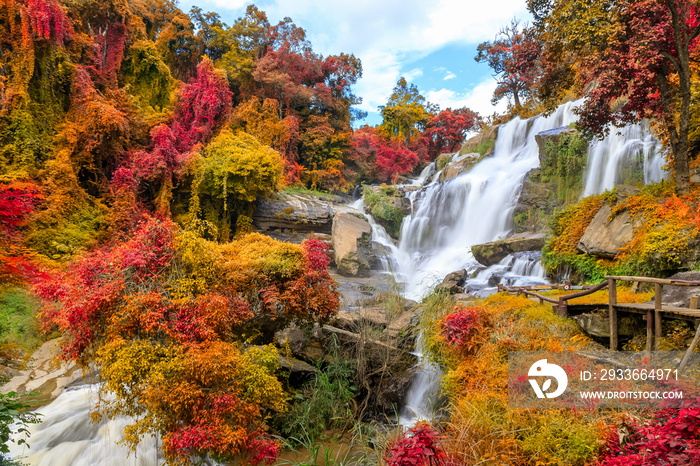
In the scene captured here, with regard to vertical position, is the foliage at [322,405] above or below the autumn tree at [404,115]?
below

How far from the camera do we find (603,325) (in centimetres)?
478

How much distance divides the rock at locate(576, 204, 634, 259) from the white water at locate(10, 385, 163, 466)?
842cm

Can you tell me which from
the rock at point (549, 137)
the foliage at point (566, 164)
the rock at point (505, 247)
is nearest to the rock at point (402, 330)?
the rock at point (505, 247)

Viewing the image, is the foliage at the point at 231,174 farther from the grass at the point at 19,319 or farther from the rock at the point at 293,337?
the rock at the point at 293,337

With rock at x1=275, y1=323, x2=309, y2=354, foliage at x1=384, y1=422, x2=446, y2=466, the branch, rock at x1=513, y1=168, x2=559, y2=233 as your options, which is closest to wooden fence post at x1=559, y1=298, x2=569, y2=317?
foliage at x1=384, y1=422, x2=446, y2=466

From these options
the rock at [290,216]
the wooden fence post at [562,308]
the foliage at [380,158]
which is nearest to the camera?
the wooden fence post at [562,308]

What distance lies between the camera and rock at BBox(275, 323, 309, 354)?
6266 millimetres

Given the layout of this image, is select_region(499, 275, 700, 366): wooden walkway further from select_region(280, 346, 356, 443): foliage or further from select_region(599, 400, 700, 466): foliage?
select_region(280, 346, 356, 443): foliage

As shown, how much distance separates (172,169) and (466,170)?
13.4m

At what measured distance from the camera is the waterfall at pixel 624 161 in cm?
1017

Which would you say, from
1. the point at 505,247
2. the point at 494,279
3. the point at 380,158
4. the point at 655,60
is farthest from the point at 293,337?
the point at 380,158

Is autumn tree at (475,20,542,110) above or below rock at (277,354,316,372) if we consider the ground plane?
above

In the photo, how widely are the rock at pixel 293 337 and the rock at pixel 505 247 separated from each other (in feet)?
23.1

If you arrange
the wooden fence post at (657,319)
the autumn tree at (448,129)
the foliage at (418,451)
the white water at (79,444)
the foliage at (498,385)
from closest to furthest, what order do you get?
the foliage at (418,451) < the foliage at (498,385) < the wooden fence post at (657,319) < the white water at (79,444) < the autumn tree at (448,129)
